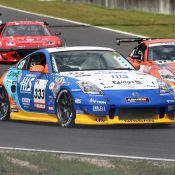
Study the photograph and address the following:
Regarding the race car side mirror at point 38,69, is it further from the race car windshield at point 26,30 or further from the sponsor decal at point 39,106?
the race car windshield at point 26,30

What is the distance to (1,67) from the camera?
27.5 metres

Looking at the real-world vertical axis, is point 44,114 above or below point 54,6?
above

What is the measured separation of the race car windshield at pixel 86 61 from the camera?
1442 cm

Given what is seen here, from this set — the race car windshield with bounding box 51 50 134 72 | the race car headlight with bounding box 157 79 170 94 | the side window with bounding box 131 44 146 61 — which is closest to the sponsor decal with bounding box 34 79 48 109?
the race car windshield with bounding box 51 50 134 72

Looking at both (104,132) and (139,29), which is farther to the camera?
(139,29)

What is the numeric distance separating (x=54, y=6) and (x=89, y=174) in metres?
43.5

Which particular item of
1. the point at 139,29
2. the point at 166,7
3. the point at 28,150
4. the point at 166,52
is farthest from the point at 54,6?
the point at 28,150

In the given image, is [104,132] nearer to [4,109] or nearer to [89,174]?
[4,109]

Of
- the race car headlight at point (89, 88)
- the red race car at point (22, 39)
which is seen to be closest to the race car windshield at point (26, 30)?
the red race car at point (22, 39)

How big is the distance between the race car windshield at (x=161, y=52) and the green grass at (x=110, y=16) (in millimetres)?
15305

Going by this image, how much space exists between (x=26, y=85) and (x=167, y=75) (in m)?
3.24

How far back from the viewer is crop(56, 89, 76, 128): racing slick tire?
1348 centimetres

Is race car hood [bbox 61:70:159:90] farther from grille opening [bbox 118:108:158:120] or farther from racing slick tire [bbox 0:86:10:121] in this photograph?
racing slick tire [bbox 0:86:10:121]

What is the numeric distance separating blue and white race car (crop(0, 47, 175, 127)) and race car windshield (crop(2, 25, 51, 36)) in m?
13.7
